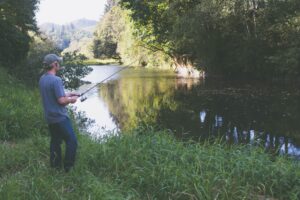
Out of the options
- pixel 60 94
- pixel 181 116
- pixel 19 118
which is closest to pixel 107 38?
pixel 181 116

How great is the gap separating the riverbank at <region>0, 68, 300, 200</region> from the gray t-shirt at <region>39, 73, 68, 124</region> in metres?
0.81

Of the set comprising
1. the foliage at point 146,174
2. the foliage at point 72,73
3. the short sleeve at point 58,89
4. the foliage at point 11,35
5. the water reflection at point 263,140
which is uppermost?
the foliage at point 11,35

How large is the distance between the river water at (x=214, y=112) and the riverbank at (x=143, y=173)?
2.13 m

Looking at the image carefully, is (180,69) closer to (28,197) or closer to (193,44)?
(193,44)

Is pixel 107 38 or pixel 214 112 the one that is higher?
pixel 107 38

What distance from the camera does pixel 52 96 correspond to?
20.2 ft

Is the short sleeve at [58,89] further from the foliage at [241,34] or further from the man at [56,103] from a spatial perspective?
the foliage at [241,34]

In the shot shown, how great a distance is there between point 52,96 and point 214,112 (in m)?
12.4

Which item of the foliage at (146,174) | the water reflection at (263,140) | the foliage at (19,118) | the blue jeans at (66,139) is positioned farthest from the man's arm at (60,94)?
the water reflection at (263,140)

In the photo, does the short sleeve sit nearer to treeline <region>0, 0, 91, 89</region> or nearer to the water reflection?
the water reflection

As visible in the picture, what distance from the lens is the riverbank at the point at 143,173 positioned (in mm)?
5500

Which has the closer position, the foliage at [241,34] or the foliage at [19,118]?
the foliage at [19,118]

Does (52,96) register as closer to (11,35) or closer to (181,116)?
(181,116)

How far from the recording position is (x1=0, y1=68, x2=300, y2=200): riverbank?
18.0ft
